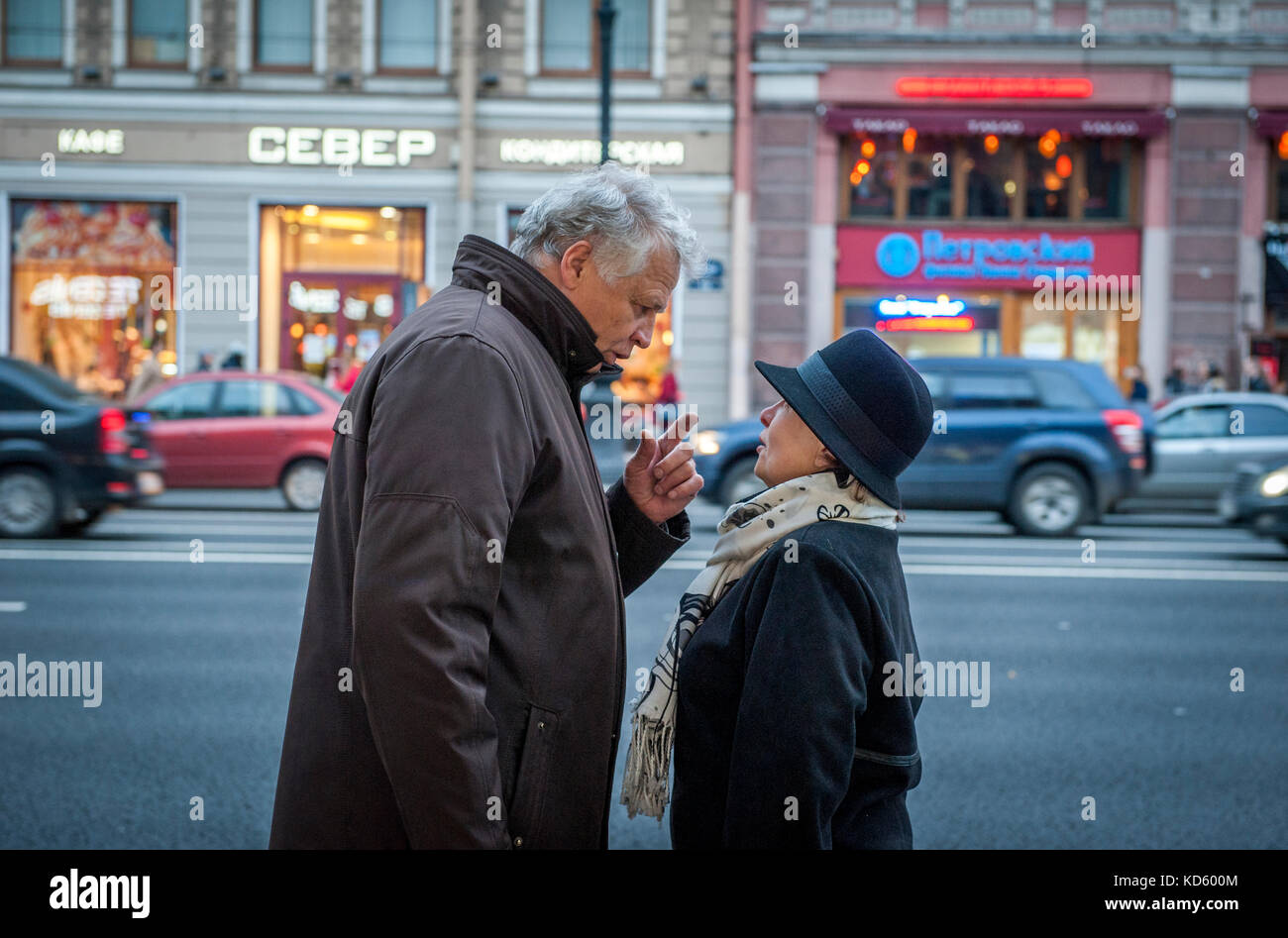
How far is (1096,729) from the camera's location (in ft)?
19.1

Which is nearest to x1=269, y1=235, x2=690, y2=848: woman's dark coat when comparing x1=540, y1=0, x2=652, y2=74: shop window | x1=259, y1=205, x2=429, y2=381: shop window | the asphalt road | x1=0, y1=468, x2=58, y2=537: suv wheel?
the asphalt road

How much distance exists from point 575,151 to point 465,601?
774 inches

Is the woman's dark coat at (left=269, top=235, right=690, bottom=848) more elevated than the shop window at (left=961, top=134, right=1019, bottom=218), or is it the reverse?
the shop window at (left=961, top=134, right=1019, bottom=218)

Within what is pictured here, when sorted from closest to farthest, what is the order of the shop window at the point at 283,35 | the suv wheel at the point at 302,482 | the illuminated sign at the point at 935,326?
1. the suv wheel at the point at 302,482
2. the illuminated sign at the point at 935,326
3. the shop window at the point at 283,35

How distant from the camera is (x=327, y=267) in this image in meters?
21.1

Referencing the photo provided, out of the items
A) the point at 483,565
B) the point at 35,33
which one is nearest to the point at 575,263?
the point at 483,565

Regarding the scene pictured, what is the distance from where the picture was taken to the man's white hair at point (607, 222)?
7.25 feet

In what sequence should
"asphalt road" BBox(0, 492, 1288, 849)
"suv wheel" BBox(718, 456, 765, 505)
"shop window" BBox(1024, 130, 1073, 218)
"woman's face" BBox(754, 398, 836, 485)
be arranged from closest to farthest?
"woman's face" BBox(754, 398, 836, 485) → "asphalt road" BBox(0, 492, 1288, 849) → "suv wheel" BBox(718, 456, 765, 505) → "shop window" BBox(1024, 130, 1073, 218)

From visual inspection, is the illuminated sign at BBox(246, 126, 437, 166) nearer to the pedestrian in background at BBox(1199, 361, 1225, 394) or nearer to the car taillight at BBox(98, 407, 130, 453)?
the car taillight at BBox(98, 407, 130, 453)

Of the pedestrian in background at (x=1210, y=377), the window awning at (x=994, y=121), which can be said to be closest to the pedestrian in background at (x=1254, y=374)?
the pedestrian in background at (x=1210, y=377)

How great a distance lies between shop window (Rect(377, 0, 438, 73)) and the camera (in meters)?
21.1

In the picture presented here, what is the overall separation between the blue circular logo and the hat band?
63.8 ft

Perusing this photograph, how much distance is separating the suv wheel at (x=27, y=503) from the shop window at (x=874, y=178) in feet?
45.7

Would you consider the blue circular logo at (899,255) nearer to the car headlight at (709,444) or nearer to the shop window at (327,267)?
the shop window at (327,267)
